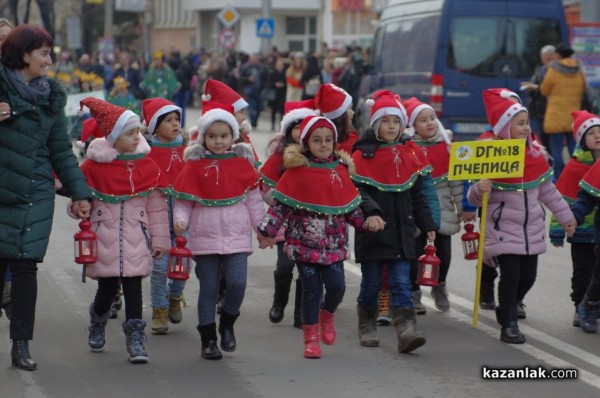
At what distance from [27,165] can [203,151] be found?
1108 mm

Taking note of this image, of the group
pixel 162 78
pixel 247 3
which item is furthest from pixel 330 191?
pixel 247 3

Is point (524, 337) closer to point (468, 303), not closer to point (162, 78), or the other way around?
point (468, 303)

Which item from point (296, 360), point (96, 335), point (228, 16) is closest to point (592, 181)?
point (296, 360)

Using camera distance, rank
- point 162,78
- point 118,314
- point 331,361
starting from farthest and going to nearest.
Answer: point 162,78 → point 118,314 → point 331,361

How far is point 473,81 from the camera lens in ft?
71.1

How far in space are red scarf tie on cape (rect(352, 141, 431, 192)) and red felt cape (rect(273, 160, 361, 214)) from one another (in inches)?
18.5

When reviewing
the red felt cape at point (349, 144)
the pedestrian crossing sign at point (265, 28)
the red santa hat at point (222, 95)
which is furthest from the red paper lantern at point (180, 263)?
the pedestrian crossing sign at point (265, 28)

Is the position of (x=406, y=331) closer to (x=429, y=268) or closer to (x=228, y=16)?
(x=429, y=268)

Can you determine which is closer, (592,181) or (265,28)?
(592,181)

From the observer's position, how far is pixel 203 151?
8.72m

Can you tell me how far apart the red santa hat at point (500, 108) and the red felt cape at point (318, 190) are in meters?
1.48

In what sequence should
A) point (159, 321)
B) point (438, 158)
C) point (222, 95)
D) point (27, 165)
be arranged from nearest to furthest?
point (27, 165)
point (159, 321)
point (222, 95)
point (438, 158)

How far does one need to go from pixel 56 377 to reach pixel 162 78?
2041 centimetres

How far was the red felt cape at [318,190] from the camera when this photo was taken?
8.58 m
